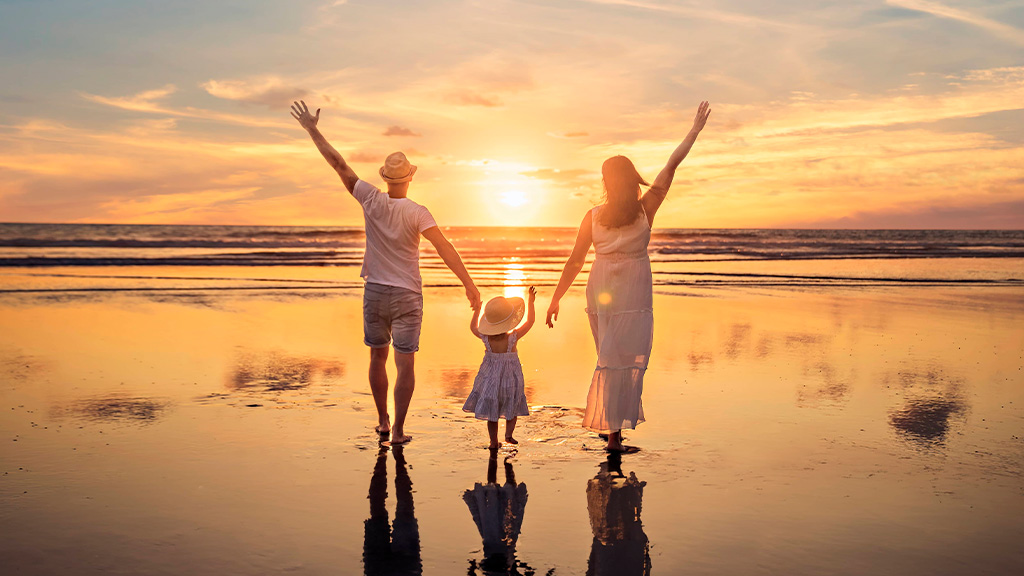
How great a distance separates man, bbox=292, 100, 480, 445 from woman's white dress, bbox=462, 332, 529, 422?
0.45 m

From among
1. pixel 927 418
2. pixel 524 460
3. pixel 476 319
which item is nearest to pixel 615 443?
pixel 524 460

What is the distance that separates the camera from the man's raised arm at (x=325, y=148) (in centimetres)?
596

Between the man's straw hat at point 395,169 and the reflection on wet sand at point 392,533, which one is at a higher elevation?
the man's straw hat at point 395,169

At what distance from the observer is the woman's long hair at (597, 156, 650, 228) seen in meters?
5.51

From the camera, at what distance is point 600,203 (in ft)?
18.8

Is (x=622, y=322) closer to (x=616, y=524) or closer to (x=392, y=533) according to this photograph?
(x=616, y=524)

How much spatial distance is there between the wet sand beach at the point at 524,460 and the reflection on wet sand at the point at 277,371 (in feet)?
0.15

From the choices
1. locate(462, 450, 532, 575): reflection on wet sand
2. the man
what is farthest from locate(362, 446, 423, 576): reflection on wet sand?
the man

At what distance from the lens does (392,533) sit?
3945mm

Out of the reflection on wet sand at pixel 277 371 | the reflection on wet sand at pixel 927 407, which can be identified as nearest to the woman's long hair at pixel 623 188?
the reflection on wet sand at pixel 927 407

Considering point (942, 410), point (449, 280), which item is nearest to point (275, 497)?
point (942, 410)

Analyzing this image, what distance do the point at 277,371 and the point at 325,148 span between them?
2.93m

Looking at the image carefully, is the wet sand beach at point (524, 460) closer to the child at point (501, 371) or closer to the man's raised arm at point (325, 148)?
the child at point (501, 371)

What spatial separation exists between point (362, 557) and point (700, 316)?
9.54m
